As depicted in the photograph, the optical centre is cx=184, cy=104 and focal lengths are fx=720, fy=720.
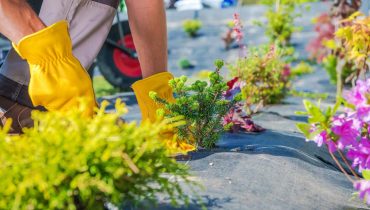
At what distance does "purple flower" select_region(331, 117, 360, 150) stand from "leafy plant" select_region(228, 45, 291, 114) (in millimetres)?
1900

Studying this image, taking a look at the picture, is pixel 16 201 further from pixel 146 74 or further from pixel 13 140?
pixel 146 74

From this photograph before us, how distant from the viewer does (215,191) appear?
1939mm

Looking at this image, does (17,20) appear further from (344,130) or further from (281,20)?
(281,20)

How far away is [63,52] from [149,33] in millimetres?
672

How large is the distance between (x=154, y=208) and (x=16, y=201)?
16.8 inches

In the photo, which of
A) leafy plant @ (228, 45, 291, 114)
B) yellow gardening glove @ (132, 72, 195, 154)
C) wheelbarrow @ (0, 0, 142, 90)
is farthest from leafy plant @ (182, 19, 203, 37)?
yellow gardening glove @ (132, 72, 195, 154)

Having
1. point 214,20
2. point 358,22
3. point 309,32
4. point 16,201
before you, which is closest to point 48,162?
point 16,201

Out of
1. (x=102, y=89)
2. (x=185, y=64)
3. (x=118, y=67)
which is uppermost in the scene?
(x=118, y=67)

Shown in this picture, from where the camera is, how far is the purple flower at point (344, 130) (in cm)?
194

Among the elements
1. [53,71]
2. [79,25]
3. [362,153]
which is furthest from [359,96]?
[79,25]

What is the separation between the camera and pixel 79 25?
2.84 meters

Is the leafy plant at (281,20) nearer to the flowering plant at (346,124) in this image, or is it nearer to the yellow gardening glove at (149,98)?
the yellow gardening glove at (149,98)

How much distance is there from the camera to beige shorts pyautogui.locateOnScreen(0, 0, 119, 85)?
2713mm

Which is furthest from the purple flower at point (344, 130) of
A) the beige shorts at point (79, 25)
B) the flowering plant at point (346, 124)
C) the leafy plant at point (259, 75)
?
the leafy plant at point (259, 75)
